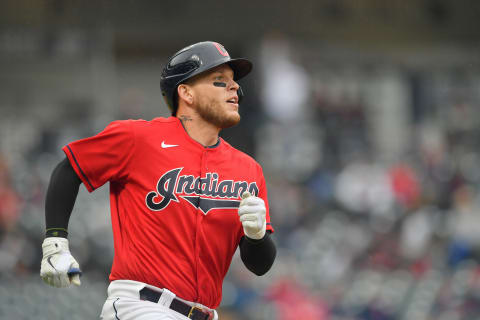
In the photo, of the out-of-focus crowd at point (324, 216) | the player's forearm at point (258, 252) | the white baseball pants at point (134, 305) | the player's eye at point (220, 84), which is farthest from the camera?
the out-of-focus crowd at point (324, 216)

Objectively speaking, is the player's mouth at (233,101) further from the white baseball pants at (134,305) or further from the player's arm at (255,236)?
→ the white baseball pants at (134,305)

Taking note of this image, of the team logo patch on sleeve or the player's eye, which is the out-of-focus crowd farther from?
the player's eye

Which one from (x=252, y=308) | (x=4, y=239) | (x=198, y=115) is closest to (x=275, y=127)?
(x=252, y=308)

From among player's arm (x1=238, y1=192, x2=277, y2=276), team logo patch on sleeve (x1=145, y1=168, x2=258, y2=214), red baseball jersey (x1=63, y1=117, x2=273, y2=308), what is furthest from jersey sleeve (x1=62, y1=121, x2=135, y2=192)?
player's arm (x1=238, y1=192, x2=277, y2=276)

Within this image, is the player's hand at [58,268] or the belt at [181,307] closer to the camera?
the player's hand at [58,268]

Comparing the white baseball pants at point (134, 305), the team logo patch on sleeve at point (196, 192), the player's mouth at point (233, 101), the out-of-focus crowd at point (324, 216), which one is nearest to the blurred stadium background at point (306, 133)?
the out-of-focus crowd at point (324, 216)

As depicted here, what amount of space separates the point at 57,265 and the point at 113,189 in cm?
55

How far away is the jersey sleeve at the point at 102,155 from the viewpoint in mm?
3545

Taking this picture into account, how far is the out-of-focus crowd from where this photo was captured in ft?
29.3

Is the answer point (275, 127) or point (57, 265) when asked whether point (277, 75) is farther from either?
point (57, 265)

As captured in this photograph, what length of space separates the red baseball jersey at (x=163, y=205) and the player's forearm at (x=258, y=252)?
3.4 inches

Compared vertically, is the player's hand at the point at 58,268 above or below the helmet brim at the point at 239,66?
below

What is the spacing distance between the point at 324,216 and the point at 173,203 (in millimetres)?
7847

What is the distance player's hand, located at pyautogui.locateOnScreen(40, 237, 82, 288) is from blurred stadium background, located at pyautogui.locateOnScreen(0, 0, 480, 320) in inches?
152
